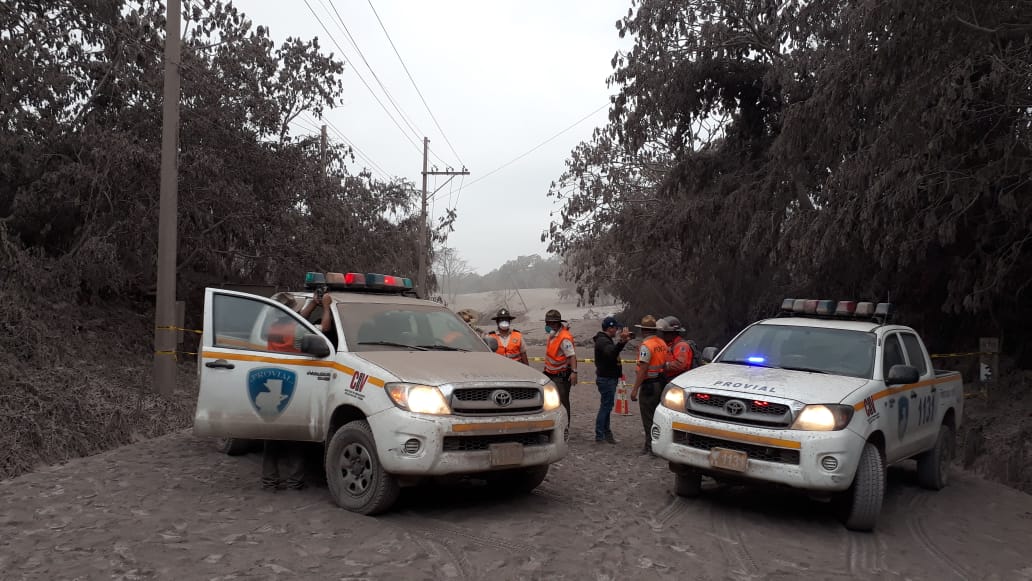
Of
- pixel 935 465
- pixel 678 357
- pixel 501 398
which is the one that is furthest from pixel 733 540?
pixel 678 357

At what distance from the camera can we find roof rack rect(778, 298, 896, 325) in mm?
8352

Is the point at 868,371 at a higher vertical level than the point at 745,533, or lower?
higher

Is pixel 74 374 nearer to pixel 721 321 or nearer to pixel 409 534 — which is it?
pixel 409 534

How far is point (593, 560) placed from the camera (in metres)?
5.54

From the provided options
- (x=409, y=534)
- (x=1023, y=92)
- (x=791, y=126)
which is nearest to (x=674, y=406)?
(x=409, y=534)

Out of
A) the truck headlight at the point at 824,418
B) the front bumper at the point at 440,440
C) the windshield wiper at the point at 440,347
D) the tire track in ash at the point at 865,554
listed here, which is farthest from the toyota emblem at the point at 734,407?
the windshield wiper at the point at 440,347

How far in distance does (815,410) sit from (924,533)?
5.17 ft

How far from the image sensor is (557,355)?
33.3ft

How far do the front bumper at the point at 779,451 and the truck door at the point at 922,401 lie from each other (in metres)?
1.81

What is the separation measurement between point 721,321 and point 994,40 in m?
19.3

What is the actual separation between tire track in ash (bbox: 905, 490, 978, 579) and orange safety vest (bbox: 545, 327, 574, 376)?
13.5 feet

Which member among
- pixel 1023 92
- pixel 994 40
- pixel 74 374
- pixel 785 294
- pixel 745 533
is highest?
pixel 994 40

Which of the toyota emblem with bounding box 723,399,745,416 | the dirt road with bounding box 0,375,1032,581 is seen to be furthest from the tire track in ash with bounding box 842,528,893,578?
the toyota emblem with bounding box 723,399,745,416

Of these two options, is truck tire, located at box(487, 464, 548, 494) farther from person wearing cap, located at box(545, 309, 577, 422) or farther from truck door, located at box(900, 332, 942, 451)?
truck door, located at box(900, 332, 942, 451)
